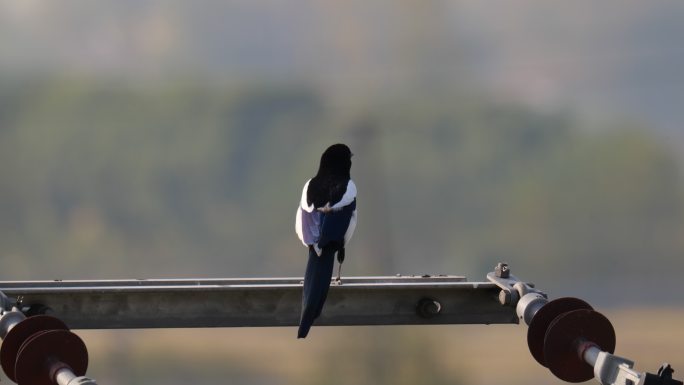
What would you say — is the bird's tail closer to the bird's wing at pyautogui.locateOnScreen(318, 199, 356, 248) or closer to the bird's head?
the bird's wing at pyautogui.locateOnScreen(318, 199, 356, 248)

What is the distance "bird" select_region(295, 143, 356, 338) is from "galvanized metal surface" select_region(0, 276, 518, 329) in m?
0.18

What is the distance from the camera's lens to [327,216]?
371 inches

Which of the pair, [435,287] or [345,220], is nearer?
[435,287]

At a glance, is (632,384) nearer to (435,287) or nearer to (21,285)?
(435,287)

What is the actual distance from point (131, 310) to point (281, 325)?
29.9 inches

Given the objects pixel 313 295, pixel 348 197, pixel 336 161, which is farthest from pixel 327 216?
pixel 313 295

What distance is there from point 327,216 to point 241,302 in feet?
5.54

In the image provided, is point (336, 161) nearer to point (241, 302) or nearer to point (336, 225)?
point (336, 225)

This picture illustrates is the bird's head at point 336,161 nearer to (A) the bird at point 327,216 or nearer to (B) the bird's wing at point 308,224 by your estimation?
(A) the bird at point 327,216

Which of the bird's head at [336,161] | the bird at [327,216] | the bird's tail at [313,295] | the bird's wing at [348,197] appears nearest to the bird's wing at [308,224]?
the bird at [327,216]

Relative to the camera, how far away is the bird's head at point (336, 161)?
10.3m

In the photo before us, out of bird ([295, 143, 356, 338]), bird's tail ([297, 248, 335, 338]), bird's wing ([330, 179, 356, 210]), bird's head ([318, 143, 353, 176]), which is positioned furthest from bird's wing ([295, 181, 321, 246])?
bird's tail ([297, 248, 335, 338])

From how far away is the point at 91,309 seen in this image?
776 centimetres

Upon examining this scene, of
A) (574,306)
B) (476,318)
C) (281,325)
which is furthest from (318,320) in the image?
(574,306)
